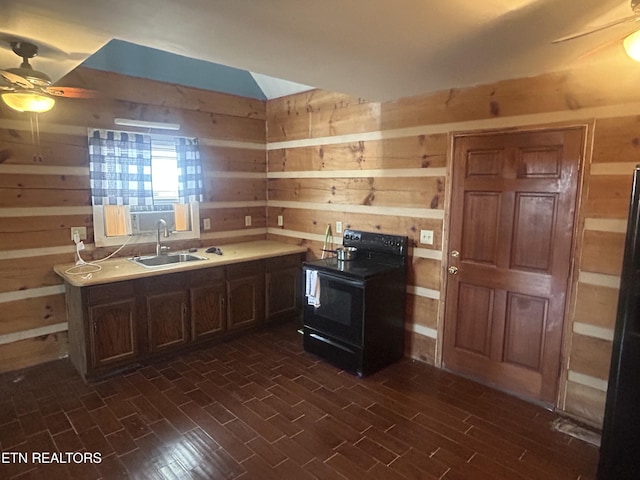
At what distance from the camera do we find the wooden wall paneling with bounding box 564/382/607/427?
253 centimetres

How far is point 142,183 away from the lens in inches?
146

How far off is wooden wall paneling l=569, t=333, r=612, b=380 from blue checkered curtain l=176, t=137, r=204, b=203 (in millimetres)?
3620

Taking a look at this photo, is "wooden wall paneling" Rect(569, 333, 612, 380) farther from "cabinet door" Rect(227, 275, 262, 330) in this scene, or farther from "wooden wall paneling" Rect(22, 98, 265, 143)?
"wooden wall paneling" Rect(22, 98, 265, 143)

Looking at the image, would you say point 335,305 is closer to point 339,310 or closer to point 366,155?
point 339,310

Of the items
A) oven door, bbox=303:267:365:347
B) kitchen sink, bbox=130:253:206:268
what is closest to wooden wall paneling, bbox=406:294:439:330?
oven door, bbox=303:267:365:347

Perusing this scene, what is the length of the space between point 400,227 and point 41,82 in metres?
2.82

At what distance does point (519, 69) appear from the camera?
2588 mm

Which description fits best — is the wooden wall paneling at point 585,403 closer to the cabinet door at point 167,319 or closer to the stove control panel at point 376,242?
the stove control panel at point 376,242

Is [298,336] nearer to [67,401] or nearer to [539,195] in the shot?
[67,401]

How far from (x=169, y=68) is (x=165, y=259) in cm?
191

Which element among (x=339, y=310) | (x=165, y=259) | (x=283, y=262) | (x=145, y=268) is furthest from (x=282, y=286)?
(x=145, y=268)

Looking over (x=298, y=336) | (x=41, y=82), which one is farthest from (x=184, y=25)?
(x=298, y=336)

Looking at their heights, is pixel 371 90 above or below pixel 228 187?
above

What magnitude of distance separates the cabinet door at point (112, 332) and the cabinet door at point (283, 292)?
1.41 m
